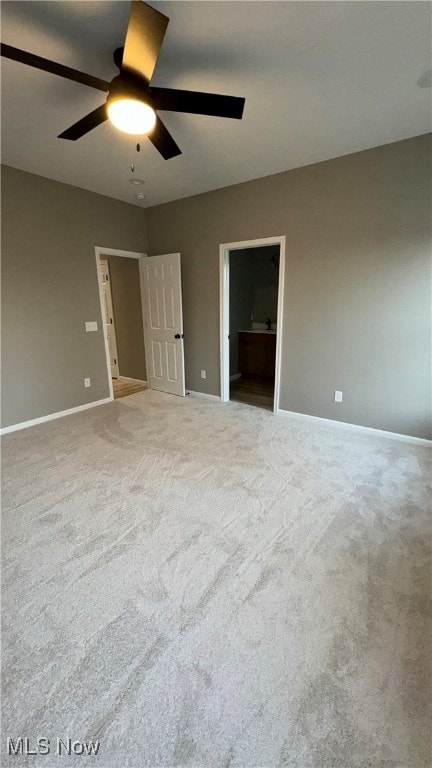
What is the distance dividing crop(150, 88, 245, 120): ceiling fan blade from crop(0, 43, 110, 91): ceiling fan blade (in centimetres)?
27

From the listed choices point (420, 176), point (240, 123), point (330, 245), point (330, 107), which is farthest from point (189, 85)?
point (420, 176)

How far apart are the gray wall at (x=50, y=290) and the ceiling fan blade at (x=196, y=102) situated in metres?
2.41

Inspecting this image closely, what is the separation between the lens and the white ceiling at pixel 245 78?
1.47 metres

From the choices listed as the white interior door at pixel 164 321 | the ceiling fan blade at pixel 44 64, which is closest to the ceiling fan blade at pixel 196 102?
the ceiling fan blade at pixel 44 64

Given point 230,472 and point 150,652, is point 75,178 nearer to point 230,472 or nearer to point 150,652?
point 230,472

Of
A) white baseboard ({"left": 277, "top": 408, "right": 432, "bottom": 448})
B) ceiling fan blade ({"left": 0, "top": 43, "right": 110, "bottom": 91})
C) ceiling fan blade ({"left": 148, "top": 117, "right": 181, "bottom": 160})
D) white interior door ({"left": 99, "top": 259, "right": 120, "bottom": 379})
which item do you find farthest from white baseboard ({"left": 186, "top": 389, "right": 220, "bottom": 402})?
ceiling fan blade ({"left": 0, "top": 43, "right": 110, "bottom": 91})

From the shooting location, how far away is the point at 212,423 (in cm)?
358

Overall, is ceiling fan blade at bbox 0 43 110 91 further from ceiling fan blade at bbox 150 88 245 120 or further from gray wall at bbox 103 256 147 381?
gray wall at bbox 103 256 147 381

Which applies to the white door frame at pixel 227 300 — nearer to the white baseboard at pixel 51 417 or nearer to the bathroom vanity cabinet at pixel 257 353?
the bathroom vanity cabinet at pixel 257 353

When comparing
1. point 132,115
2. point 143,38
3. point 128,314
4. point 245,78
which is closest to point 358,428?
point 245,78

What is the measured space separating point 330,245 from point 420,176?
2.80 feet

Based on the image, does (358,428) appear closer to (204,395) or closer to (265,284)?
(204,395)

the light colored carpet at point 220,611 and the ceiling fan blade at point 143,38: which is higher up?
the ceiling fan blade at point 143,38

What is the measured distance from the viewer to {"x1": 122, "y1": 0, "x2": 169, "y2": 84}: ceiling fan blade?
3.69ft
